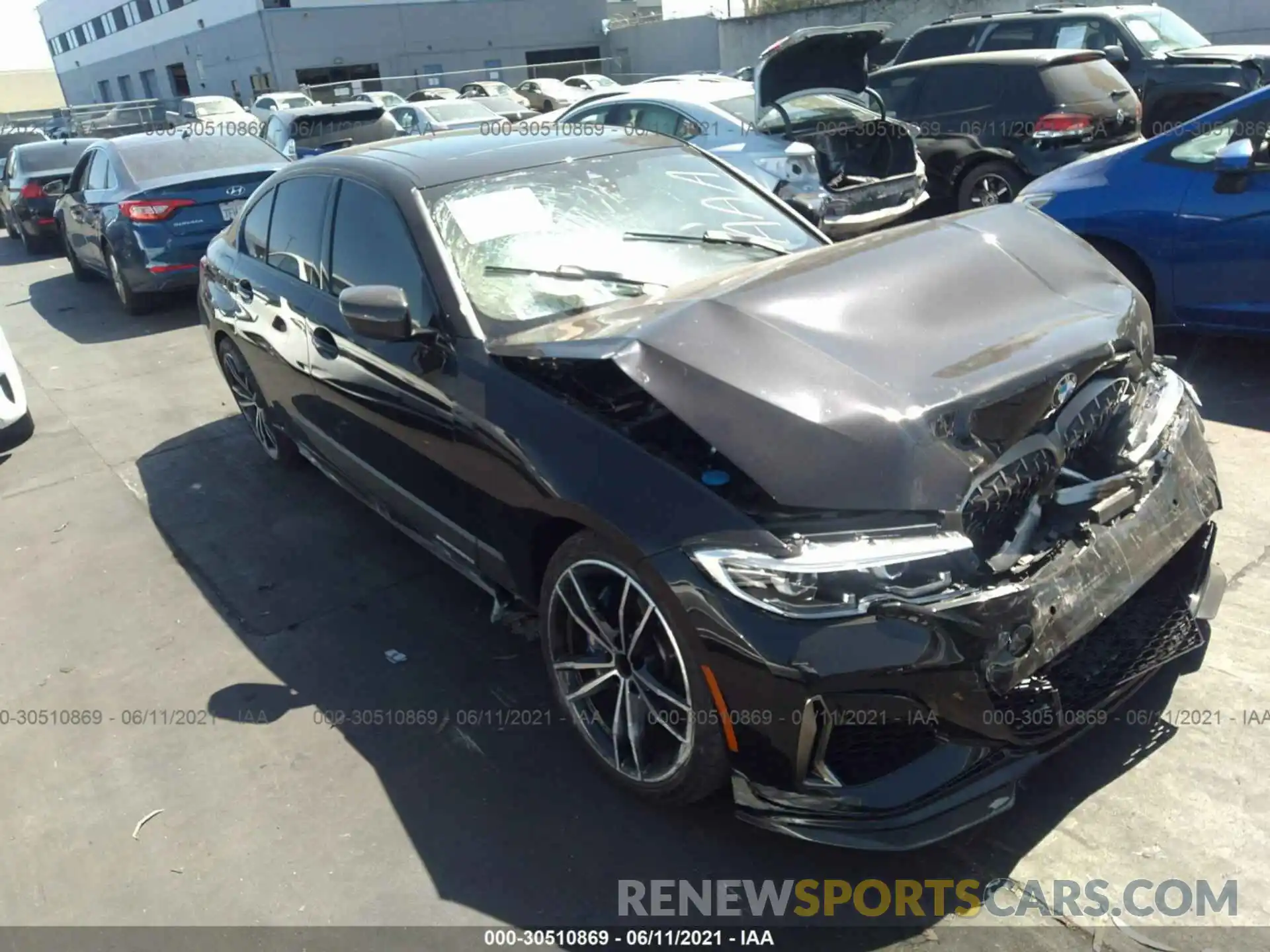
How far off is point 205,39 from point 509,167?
51016 millimetres

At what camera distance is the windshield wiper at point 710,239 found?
12.4 ft

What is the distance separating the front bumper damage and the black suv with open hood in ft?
34.2

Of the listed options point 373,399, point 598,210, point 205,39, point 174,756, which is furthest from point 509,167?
point 205,39

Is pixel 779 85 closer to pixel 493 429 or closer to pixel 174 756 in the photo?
pixel 493 429

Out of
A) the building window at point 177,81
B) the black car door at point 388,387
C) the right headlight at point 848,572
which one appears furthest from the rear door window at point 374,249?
the building window at point 177,81

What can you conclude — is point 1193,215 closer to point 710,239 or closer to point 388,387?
point 710,239

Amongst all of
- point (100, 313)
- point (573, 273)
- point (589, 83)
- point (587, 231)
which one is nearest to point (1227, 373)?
point (587, 231)

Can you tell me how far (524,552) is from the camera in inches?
126

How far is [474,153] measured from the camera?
4016 millimetres

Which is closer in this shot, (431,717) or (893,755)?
(893,755)

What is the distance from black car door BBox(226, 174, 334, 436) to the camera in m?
4.39

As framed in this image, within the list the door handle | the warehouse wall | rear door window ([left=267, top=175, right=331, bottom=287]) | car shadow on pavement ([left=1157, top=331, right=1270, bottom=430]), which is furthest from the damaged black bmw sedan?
the warehouse wall

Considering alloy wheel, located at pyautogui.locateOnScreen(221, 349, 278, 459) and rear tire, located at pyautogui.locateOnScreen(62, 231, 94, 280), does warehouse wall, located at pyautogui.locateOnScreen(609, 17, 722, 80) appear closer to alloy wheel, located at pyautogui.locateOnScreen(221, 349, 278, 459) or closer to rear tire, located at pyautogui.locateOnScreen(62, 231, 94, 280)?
rear tire, located at pyautogui.locateOnScreen(62, 231, 94, 280)

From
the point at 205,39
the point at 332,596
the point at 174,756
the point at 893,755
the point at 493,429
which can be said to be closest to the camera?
the point at 893,755
